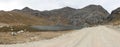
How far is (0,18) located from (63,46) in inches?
6977

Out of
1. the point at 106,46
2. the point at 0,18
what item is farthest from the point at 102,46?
the point at 0,18

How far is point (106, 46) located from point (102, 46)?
36 centimetres

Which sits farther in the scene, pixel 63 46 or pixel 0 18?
pixel 0 18

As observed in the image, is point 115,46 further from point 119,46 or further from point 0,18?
point 0,18

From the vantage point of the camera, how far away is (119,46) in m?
21.5

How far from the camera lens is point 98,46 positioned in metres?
21.7

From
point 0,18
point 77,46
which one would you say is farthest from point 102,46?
point 0,18

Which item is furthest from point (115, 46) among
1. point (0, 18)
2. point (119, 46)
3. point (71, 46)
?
point (0, 18)

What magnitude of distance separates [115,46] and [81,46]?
263 centimetres

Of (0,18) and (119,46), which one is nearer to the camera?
(119,46)

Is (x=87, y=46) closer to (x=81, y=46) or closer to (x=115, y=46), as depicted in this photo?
(x=81, y=46)

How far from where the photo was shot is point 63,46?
22.4 metres

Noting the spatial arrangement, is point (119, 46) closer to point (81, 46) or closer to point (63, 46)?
point (81, 46)

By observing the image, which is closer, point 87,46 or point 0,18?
point 87,46
